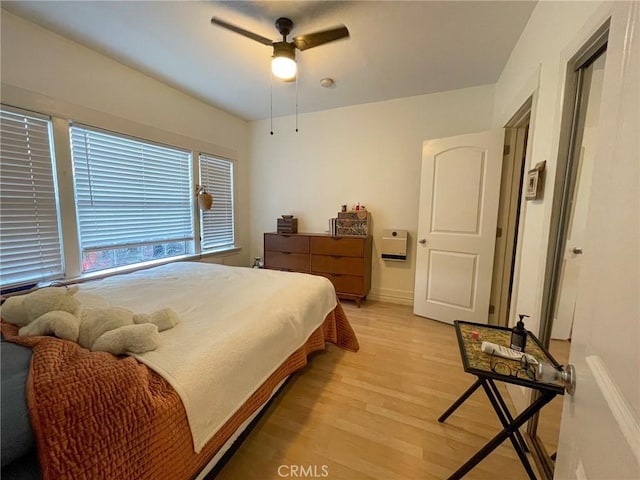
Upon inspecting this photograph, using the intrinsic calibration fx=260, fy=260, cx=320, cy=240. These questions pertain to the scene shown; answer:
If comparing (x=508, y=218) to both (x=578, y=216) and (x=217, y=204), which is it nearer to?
(x=578, y=216)

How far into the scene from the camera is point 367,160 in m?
3.39

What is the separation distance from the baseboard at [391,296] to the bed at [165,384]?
1983 millimetres

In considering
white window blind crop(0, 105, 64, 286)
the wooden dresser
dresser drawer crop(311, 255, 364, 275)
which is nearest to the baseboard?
the wooden dresser

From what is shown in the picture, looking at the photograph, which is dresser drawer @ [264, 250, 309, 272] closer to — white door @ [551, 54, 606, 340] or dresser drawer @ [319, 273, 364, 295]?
dresser drawer @ [319, 273, 364, 295]

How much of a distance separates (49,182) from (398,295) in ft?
11.9

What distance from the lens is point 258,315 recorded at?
1.40 metres

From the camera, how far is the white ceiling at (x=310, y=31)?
69.0 inches

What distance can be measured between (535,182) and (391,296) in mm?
2249

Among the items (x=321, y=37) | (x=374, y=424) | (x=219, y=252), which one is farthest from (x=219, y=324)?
(x=219, y=252)

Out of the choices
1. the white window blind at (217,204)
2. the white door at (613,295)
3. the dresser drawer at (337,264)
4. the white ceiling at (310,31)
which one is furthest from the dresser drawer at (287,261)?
the white door at (613,295)

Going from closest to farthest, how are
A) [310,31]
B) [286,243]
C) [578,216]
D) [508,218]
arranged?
[578,216] < [310,31] < [508,218] < [286,243]

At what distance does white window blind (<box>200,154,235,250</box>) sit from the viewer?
346 centimetres

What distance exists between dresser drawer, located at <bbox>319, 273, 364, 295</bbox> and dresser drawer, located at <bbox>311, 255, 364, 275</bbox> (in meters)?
0.07

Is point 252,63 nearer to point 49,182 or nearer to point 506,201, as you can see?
point 49,182
